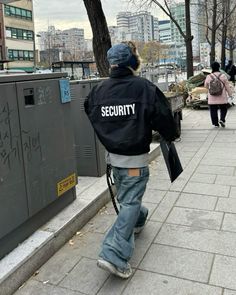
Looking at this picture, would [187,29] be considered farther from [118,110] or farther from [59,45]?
[59,45]

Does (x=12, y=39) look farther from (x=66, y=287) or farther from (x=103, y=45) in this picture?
(x=66, y=287)

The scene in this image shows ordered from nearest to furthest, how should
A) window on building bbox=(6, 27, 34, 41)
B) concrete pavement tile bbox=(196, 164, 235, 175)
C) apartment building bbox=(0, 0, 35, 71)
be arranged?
concrete pavement tile bbox=(196, 164, 235, 175) < apartment building bbox=(0, 0, 35, 71) < window on building bbox=(6, 27, 34, 41)

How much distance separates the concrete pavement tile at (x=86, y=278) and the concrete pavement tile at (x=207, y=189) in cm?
217

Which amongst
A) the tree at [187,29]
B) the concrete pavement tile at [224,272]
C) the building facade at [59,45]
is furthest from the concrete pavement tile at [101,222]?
the building facade at [59,45]

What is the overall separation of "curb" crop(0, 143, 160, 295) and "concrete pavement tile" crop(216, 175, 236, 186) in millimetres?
1753

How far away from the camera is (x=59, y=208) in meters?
4.03

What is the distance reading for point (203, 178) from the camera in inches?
225

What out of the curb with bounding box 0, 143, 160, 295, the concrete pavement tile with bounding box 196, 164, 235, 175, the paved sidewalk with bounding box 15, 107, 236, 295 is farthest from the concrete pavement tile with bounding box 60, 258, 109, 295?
the concrete pavement tile with bounding box 196, 164, 235, 175

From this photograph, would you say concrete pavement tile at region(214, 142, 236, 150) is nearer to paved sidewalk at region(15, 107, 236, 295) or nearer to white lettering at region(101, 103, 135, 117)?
paved sidewalk at region(15, 107, 236, 295)

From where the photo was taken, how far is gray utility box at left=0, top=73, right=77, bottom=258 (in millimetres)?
3148

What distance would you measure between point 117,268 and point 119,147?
0.95 metres

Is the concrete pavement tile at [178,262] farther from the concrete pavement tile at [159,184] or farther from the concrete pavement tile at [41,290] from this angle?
the concrete pavement tile at [159,184]

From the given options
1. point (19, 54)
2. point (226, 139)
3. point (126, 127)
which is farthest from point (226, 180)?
point (19, 54)

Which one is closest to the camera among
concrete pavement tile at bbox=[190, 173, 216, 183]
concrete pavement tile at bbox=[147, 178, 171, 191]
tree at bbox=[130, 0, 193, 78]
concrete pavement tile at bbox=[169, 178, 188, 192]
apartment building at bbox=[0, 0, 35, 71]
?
concrete pavement tile at bbox=[169, 178, 188, 192]
